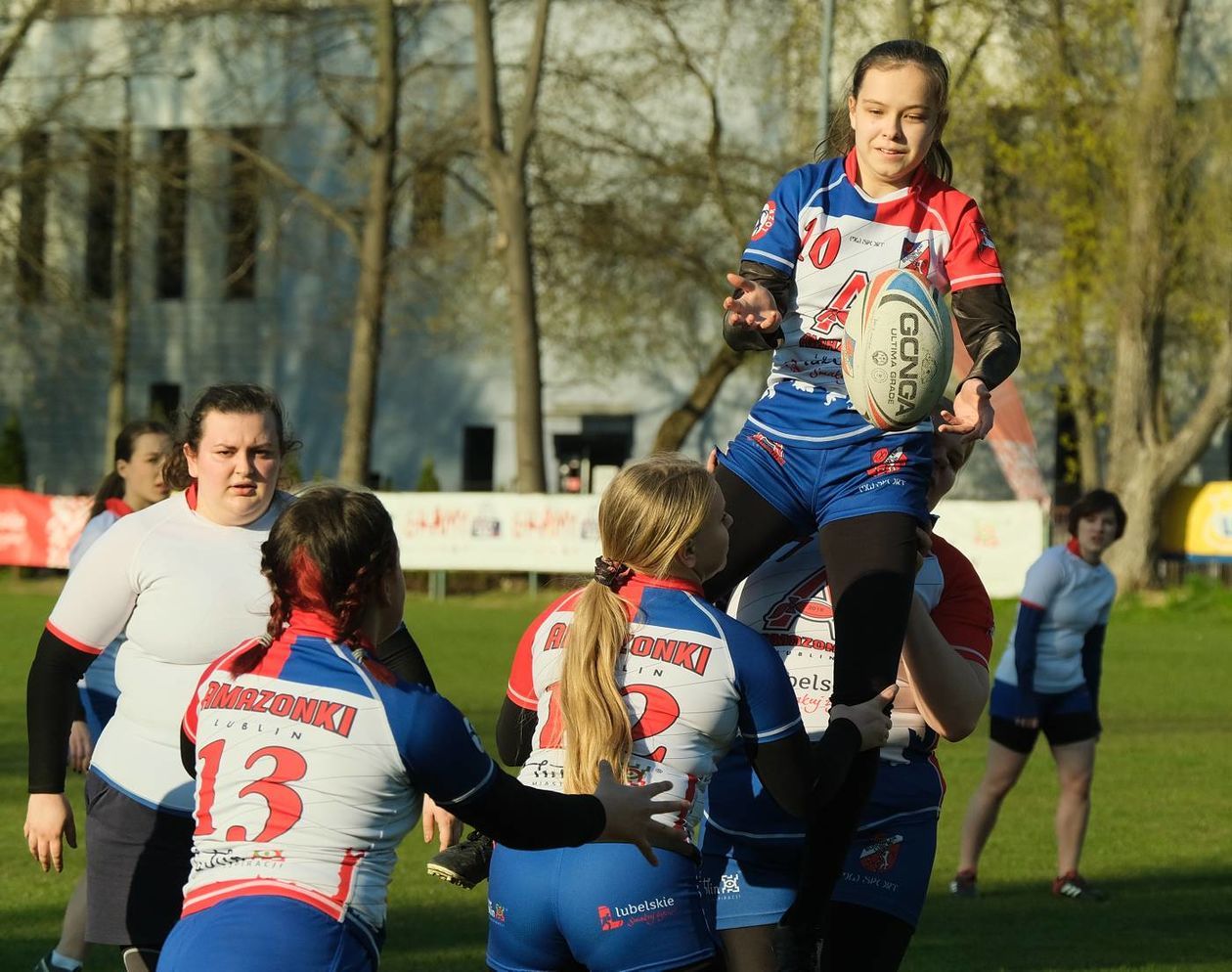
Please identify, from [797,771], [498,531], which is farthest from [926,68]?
[498,531]

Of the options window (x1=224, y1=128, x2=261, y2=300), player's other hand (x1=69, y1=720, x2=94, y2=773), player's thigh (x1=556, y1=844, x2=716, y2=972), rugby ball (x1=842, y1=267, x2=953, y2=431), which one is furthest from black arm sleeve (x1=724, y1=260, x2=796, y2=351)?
window (x1=224, y1=128, x2=261, y2=300)

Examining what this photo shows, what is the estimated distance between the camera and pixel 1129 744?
48.1 ft

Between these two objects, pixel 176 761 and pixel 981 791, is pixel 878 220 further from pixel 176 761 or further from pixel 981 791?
pixel 981 791

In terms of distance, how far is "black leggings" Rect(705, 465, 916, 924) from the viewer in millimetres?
4324

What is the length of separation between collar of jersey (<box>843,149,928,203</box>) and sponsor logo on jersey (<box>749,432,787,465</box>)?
26.8 inches

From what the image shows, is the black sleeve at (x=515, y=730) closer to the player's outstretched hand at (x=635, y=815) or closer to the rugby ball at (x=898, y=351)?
the player's outstretched hand at (x=635, y=815)

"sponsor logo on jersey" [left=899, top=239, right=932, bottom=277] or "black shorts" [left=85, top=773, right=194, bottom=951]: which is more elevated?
"sponsor logo on jersey" [left=899, top=239, right=932, bottom=277]

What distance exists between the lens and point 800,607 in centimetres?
476

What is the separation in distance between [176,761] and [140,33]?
1258 inches

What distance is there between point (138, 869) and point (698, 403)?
28112mm

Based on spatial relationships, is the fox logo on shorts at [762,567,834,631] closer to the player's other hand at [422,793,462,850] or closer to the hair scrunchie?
the hair scrunchie

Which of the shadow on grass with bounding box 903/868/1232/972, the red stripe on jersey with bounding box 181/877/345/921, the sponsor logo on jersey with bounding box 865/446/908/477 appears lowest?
the shadow on grass with bounding box 903/868/1232/972

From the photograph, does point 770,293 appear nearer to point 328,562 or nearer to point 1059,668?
point 328,562

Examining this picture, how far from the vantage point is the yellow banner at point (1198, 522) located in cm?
2819
